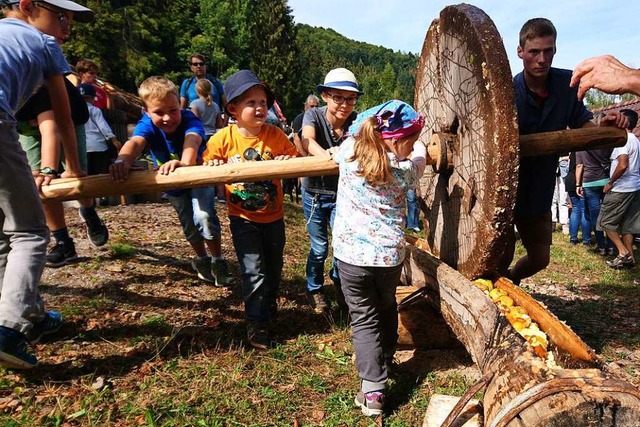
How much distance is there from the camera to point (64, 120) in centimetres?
273

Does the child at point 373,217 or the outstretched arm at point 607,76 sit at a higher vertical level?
the outstretched arm at point 607,76

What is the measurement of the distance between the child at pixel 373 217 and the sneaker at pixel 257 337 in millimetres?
809

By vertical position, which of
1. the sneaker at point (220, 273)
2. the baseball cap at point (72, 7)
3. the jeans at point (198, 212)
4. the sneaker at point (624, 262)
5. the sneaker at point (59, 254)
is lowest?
the sneaker at point (624, 262)

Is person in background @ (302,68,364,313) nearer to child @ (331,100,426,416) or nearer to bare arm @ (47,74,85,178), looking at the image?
child @ (331,100,426,416)

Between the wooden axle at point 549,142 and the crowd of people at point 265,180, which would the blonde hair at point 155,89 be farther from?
the wooden axle at point 549,142

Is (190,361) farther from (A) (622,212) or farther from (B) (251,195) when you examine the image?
(A) (622,212)

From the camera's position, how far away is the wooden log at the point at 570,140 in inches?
99.7

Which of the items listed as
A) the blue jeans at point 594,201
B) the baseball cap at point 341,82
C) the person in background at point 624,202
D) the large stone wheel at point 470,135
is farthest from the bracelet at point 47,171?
the blue jeans at point 594,201

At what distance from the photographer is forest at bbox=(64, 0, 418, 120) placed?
3222 centimetres

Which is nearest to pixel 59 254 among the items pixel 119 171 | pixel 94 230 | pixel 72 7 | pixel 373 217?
pixel 94 230

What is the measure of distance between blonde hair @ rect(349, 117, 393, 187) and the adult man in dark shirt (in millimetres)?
1066

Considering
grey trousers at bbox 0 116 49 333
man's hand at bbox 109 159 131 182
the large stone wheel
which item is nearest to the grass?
grey trousers at bbox 0 116 49 333

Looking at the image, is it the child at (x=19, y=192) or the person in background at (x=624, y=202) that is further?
the person in background at (x=624, y=202)

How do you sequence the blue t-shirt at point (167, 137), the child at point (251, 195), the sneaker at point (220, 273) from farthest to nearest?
1. the sneaker at point (220, 273)
2. the blue t-shirt at point (167, 137)
3. the child at point (251, 195)
